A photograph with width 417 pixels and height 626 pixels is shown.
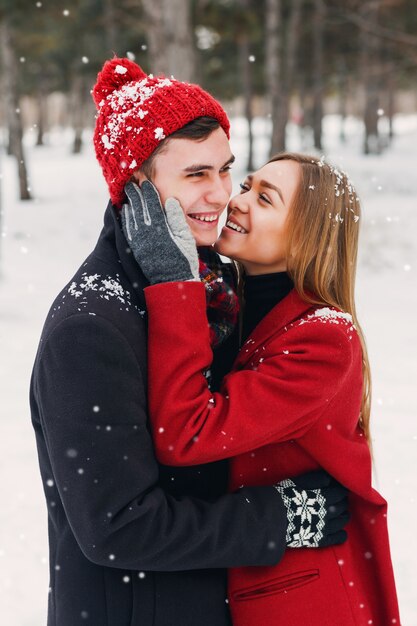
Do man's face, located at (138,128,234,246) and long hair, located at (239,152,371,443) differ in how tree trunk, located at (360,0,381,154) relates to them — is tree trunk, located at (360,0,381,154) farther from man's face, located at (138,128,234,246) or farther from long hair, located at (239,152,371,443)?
man's face, located at (138,128,234,246)

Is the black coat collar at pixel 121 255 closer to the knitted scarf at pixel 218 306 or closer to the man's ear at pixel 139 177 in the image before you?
the man's ear at pixel 139 177

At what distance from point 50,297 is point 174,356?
7.89 m

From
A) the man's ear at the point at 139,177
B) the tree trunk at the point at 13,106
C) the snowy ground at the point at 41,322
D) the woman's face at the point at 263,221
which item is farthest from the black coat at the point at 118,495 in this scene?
the tree trunk at the point at 13,106

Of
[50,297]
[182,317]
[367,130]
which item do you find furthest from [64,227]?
[367,130]

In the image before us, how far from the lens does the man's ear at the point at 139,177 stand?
77.6 inches

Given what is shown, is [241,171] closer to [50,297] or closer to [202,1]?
[202,1]

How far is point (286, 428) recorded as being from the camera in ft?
6.07

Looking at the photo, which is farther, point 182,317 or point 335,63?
point 335,63

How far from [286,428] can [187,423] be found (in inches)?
12.2

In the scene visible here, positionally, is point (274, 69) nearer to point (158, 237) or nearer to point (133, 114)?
point (133, 114)

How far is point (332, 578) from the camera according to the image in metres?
1.93

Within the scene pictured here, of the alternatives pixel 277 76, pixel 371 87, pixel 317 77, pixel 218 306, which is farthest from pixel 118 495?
pixel 371 87

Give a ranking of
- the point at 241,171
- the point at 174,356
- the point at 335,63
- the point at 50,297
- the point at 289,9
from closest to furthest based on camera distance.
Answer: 1. the point at 174,356
2. the point at 50,297
3. the point at 241,171
4. the point at 289,9
5. the point at 335,63

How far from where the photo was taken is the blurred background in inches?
176
